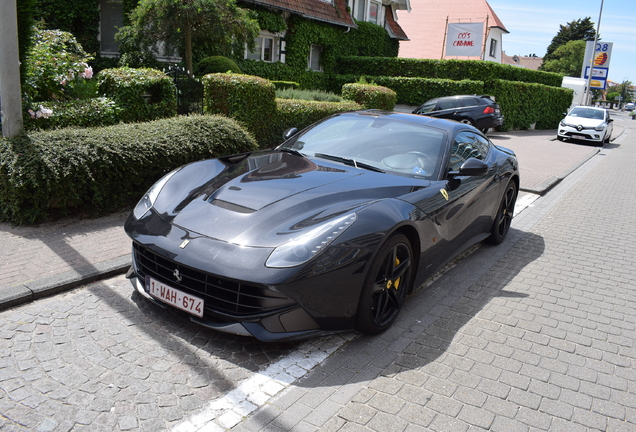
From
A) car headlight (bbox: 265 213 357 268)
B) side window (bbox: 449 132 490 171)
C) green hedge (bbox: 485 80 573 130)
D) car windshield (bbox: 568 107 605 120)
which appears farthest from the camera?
green hedge (bbox: 485 80 573 130)

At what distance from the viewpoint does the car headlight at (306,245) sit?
9.89ft

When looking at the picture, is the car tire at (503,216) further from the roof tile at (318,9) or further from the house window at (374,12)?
the house window at (374,12)

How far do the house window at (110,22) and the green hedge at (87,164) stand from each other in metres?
12.5

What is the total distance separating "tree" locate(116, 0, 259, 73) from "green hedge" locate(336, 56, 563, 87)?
1297cm

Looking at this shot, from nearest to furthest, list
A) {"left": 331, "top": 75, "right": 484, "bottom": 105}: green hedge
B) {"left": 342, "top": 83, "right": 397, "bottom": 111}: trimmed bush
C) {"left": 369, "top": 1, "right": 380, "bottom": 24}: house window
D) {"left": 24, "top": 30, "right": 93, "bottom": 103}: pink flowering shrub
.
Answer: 1. {"left": 24, "top": 30, "right": 93, "bottom": 103}: pink flowering shrub
2. {"left": 342, "top": 83, "right": 397, "bottom": 111}: trimmed bush
3. {"left": 331, "top": 75, "right": 484, "bottom": 105}: green hedge
4. {"left": 369, "top": 1, "right": 380, "bottom": 24}: house window

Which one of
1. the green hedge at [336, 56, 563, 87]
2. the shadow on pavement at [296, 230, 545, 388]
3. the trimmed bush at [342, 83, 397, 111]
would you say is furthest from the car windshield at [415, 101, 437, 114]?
the shadow on pavement at [296, 230, 545, 388]

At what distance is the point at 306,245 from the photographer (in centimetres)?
310

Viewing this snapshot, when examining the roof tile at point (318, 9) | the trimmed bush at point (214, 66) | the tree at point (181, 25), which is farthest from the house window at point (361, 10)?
the tree at point (181, 25)

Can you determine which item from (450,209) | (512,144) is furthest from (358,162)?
(512,144)

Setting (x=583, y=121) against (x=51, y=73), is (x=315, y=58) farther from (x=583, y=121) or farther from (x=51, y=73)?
(x=51, y=73)

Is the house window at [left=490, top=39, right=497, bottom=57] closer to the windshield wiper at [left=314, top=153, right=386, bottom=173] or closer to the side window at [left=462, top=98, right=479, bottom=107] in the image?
the side window at [left=462, top=98, right=479, bottom=107]

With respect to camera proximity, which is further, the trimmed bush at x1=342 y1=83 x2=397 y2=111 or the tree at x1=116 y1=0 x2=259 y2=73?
the trimmed bush at x1=342 y1=83 x2=397 y2=111

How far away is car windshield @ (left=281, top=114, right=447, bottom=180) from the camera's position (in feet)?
14.5

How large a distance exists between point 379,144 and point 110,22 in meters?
16.1
